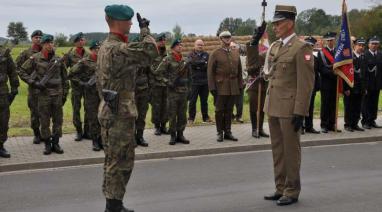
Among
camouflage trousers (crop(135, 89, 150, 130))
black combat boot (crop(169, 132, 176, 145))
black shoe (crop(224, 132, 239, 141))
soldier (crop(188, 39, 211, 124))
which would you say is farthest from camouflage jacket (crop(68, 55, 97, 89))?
soldier (crop(188, 39, 211, 124))

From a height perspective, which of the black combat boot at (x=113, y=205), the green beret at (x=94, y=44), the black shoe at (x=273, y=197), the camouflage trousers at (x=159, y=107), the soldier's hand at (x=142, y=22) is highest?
the soldier's hand at (x=142, y=22)

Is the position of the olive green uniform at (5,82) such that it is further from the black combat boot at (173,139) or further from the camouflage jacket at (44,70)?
the black combat boot at (173,139)

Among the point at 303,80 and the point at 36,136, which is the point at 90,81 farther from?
the point at 303,80

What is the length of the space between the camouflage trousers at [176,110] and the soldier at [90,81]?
1420 mm

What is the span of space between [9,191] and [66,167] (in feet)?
5.83

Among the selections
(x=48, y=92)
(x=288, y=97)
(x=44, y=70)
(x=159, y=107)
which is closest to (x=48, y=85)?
(x=48, y=92)

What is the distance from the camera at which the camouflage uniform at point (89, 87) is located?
11102 mm

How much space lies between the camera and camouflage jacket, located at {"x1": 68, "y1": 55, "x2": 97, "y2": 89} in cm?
1139

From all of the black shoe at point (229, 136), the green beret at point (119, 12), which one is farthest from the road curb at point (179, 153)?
the green beret at point (119, 12)

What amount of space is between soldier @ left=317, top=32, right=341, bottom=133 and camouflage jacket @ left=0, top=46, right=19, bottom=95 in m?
6.62

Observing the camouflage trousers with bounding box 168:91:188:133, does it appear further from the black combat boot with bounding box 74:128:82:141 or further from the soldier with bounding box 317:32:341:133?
the soldier with bounding box 317:32:341:133

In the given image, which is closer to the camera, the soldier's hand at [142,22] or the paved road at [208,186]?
the soldier's hand at [142,22]

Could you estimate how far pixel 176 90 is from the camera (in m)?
11.6

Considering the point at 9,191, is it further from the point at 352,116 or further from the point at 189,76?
the point at 352,116
